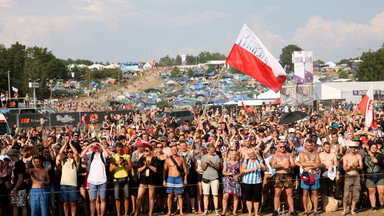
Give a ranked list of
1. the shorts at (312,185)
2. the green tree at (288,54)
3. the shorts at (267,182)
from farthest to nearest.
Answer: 1. the green tree at (288,54)
2. the shorts at (267,182)
3. the shorts at (312,185)

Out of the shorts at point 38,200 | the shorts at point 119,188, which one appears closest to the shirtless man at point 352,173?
the shorts at point 119,188

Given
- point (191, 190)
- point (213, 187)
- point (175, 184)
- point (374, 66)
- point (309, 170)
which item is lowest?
point (191, 190)

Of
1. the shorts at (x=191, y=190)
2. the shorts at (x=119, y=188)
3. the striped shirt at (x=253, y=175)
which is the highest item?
the striped shirt at (x=253, y=175)

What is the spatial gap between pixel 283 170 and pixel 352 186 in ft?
5.46

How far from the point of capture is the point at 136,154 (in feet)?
30.6

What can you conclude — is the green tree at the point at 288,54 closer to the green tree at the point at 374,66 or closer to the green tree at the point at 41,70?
the green tree at the point at 374,66

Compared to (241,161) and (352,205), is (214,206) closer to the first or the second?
(241,161)

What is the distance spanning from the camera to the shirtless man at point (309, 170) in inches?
351

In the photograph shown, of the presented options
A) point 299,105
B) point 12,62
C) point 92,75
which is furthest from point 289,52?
point 299,105

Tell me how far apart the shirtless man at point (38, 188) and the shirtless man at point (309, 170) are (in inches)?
208

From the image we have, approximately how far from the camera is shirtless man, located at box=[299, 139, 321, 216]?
29.2 feet

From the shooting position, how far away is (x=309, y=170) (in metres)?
8.95

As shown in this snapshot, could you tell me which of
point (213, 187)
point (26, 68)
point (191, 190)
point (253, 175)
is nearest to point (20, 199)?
point (191, 190)

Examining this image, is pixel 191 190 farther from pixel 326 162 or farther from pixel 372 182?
pixel 372 182
